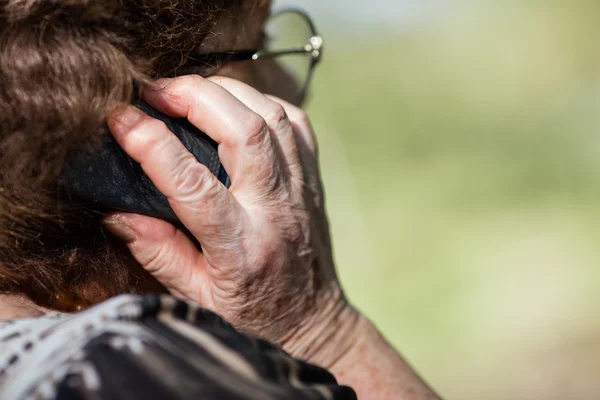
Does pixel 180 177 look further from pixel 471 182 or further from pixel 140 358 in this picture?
pixel 471 182

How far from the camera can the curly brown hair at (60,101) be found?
104 cm

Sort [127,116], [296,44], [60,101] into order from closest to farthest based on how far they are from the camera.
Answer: [60,101] → [127,116] → [296,44]

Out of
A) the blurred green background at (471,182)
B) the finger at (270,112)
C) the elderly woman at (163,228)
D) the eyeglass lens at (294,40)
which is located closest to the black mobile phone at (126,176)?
the elderly woman at (163,228)

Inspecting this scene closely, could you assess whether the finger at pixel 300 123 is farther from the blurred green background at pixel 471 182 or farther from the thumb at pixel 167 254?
the blurred green background at pixel 471 182

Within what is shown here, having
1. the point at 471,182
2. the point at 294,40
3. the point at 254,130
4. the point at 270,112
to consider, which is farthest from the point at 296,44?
the point at 471,182

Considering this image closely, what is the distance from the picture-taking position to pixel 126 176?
47.2 inches

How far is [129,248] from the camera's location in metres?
1.36

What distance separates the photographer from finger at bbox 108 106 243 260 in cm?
117

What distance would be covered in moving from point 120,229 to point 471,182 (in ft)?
17.6

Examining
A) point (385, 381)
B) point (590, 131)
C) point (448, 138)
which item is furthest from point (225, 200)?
point (590, 131)

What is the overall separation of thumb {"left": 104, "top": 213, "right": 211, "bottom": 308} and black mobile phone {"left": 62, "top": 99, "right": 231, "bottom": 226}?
0.11 ft

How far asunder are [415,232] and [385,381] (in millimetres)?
4351

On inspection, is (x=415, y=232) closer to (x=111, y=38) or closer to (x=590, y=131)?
(x=590, y=131)

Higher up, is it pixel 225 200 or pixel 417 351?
pixel 225 200
